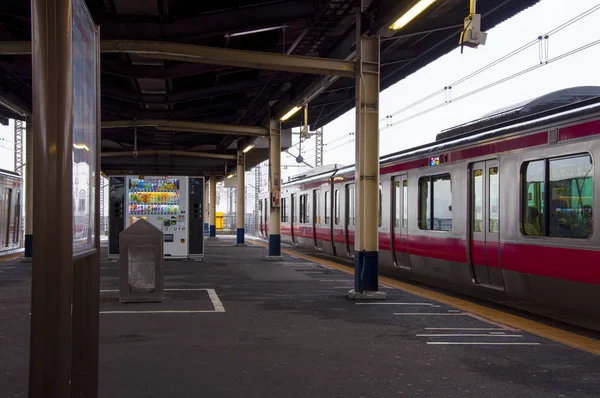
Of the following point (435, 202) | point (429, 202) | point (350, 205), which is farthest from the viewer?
point (350, 205)

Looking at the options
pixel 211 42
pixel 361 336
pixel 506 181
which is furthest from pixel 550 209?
pixel 211 42

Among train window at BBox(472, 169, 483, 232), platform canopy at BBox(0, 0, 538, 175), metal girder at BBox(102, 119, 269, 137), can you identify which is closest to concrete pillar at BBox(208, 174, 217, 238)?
platform canopy at BBox(0, 0, 538, 175)

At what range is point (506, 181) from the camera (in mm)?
9789

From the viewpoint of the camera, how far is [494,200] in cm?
1018

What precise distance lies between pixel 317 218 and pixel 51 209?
19651 mm

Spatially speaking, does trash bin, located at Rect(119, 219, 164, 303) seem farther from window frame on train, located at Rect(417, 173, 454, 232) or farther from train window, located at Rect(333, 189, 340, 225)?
train window, located at Rect(333, 189, 340, 225)

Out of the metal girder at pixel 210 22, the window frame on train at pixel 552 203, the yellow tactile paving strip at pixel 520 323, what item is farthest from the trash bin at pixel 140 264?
the window frame on train at pixel 552 203

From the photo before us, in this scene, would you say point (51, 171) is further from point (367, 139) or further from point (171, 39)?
point (171, 39)

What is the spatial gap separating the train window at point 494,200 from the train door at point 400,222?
11.7ft

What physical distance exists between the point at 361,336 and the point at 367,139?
4.26 metres

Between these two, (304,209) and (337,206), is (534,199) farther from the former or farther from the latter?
(304,209)

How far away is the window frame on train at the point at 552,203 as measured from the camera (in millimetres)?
7988

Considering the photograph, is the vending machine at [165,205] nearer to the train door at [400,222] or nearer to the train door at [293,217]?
the train door at [400,222]

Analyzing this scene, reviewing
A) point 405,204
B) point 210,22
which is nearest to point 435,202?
point 405,204
